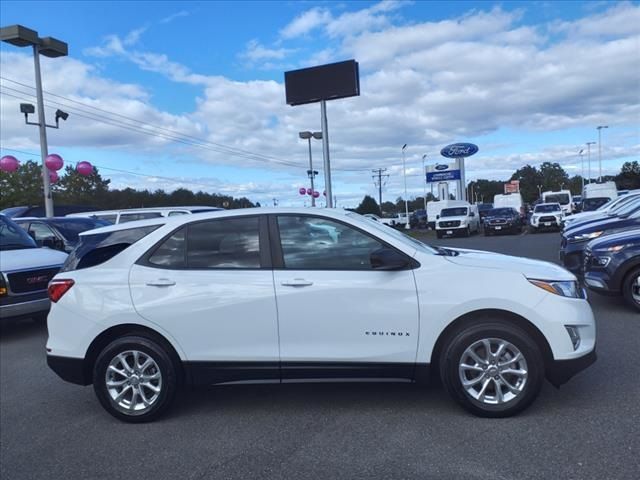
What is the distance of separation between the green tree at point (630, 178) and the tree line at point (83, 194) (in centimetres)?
4644

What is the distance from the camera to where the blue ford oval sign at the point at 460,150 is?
1677 inches

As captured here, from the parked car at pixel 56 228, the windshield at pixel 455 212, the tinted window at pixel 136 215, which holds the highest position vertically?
the tinted window at pixel 136 215

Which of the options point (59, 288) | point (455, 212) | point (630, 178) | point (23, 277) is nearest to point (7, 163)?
point (23, 277)

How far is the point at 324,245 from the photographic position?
14.7 feet

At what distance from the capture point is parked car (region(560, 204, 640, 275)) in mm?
9555

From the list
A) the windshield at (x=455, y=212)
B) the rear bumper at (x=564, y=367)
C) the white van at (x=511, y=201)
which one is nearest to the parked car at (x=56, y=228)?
the rear bumper at (x=564, y=367)

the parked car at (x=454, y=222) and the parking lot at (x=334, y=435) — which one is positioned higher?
the parked car at (x=454, y=222)

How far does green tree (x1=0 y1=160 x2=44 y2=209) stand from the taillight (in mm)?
65966

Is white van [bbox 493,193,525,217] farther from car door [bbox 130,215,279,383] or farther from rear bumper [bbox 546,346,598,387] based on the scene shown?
car door [bbox 130,215,279,383]

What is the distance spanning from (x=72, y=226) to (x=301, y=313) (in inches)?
387

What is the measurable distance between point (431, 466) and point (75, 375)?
2989 millimetres

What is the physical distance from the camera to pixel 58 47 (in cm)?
1991

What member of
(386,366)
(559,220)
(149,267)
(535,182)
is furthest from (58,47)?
(535,182)

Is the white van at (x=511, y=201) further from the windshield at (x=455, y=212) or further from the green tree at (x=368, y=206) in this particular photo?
the green tree at (x=368, y=206)
